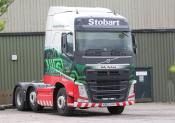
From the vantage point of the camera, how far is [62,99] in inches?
705

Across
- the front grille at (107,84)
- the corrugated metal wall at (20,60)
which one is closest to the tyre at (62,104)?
the front grille at (107,84)

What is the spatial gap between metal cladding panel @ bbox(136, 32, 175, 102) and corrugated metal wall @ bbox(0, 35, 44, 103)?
4.93 m

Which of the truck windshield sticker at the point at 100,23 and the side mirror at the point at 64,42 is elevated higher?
the truck windshield sticker at the point at 100,23

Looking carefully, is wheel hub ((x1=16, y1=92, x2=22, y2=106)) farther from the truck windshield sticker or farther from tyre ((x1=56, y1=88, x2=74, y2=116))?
the truck windshield sticker

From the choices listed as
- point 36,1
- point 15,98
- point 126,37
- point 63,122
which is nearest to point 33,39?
point 36,1

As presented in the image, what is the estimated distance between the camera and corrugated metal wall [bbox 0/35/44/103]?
25.4 metres

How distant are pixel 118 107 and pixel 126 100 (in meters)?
1.01

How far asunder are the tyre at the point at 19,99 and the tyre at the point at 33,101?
0.61 meters

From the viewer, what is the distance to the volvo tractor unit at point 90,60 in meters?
17.1

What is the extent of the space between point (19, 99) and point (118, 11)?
28.1 ft

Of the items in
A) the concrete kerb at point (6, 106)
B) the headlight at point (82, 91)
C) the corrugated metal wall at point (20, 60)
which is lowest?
the concrete kerb at point (6, 106)

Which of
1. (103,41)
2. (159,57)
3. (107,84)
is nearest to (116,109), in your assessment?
(107,84)

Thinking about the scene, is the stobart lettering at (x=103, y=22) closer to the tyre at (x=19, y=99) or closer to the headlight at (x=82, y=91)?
the headlight at (x=82, y=91)

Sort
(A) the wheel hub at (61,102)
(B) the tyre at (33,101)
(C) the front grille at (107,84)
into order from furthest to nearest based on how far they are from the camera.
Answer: (B) the tyre at (33,101) < (A) the wheel hub at (61,102) < (C) the front grille at (107,84)
